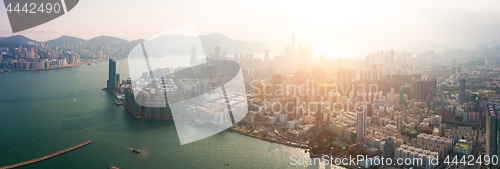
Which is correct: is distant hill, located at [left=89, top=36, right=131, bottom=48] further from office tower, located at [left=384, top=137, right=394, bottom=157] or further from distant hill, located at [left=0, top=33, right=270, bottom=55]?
office tower, located at [left=384, top=137, right=394, bottom=157]

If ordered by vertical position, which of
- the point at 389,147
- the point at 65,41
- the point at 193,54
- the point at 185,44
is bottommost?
the point at 389,147

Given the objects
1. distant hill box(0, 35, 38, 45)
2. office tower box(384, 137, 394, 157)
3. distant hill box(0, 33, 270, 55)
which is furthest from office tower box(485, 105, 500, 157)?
distant hill box(0, 35, 38, 45)

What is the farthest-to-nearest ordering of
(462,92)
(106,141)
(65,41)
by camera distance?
(65,41)
(462,92)
(106,141)

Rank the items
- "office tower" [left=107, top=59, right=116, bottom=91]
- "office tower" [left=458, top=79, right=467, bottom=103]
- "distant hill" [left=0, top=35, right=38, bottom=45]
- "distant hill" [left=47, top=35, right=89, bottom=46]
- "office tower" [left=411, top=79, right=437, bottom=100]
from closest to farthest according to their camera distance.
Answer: "office tower" [left=458, top=79, right=467, bottom=103] → "office tower" [left=411, top=79, right=437, bottom=100] → "office tower" [left=107, top=59, right=116, bottom=91] → "distant hill" [left=0, top=35, right=38, bottom=45] → "distant hill" [left=47, top=35, right=89, bottom=46]

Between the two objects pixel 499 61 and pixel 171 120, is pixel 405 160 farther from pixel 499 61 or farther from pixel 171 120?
pixel 499 61

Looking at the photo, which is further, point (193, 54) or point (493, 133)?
point (193, 54)

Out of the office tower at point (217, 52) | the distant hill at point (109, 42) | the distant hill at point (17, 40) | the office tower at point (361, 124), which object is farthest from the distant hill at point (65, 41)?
the office tower at point (361, 124)

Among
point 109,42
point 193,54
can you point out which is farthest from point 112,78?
point 109,42

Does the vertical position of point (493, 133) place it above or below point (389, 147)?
above

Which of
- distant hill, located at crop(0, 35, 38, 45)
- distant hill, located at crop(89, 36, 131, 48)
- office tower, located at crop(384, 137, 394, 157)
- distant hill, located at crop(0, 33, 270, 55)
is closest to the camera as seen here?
office tower, located at crop(384, 137, 394, 157)

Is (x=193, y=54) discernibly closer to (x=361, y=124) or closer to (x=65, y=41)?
(x=361, y=124)
